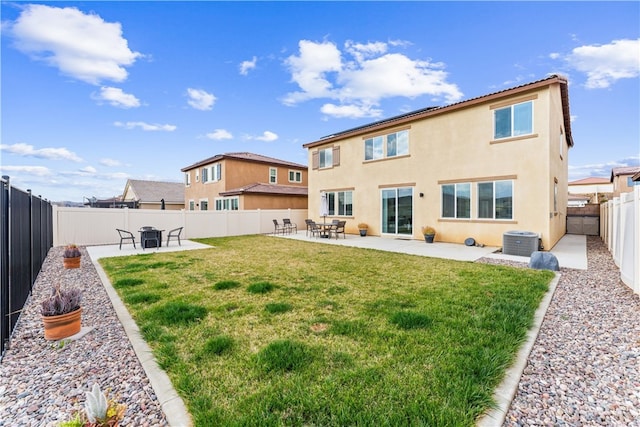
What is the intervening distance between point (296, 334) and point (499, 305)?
3.36 m

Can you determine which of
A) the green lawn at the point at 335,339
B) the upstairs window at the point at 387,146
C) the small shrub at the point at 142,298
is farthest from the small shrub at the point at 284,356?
the upstairs window at the point at 387,146

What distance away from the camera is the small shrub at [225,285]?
5788mm

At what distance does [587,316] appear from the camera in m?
4.34

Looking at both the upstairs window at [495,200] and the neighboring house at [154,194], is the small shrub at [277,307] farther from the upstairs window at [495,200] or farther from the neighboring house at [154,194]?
the neighboring house at [154,194]

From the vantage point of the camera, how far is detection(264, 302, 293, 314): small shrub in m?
4.43

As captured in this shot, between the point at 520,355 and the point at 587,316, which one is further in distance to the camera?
the point at 587,316

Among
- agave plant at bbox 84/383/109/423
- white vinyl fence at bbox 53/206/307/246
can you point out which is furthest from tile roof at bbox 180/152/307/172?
agave plant at bbox 84/383/109/423

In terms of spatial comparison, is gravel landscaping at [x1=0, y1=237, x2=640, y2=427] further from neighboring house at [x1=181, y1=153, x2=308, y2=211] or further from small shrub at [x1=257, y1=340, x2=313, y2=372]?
neighboring house at [x1=181, y1=153, x2=308, y2=211]

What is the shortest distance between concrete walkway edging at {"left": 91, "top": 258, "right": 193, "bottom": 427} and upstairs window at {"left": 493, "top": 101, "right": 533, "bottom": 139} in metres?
13.1

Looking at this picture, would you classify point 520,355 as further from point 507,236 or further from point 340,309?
point 507,236

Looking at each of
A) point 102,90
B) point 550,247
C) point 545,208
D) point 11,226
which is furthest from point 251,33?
point 550,247

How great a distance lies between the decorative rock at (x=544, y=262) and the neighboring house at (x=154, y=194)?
128 feet

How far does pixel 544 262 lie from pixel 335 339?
23.1ft

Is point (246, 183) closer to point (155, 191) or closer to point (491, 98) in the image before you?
point (491, 98)
